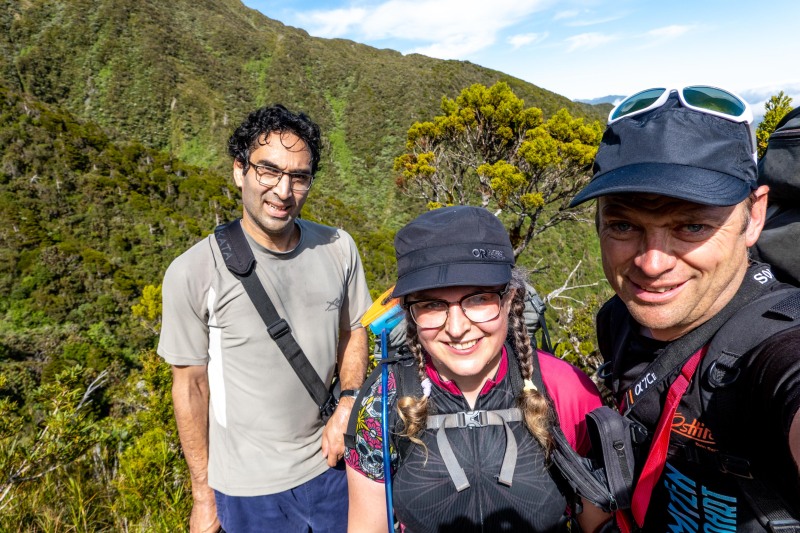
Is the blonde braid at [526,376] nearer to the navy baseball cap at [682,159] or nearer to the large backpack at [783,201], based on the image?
the navy baseball cap at [682,159]

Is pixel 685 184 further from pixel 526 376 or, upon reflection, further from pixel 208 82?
pixel 208 82

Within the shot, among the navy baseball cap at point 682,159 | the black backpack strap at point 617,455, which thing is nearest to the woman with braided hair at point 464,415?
the black backpack strap at point 617,455

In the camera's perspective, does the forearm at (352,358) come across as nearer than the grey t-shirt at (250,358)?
No

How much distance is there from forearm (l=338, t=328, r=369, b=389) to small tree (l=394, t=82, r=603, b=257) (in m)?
7.98

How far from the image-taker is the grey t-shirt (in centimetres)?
195

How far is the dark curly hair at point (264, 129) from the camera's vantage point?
7.22 ft

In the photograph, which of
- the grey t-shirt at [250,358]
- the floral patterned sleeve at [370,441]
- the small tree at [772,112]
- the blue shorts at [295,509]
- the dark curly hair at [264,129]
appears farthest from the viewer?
the small tree at [772,112]

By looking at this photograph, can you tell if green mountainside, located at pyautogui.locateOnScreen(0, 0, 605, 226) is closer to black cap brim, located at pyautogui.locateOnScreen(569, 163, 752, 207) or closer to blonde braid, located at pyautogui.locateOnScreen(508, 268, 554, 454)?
blonde braid, located at pyautogui.locateOnScreen(508, 268, 554, 454)

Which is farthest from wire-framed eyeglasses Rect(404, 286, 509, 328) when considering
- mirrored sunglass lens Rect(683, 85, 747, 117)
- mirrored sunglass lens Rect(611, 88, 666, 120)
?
mirrored sunglass lens Rect(683, 85, 747, 117)

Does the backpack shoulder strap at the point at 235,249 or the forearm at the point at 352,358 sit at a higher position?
the backpack shoulder strap at the point at 235,249

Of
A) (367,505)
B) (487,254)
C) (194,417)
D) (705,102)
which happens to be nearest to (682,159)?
(705,102)

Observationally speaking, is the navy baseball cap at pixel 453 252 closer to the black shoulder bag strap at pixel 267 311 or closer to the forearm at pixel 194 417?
the black shoulder bag strap at pixel 267 311

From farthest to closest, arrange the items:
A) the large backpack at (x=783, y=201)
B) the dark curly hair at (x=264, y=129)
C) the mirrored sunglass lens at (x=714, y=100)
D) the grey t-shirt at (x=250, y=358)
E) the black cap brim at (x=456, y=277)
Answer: the dark curly hair at (x=264, y=129), the grey t-shirt at (x=250, y=358), the black cap brim at (x=456, y=277), the large backpack at (x=783, y=201), the mirrored sunglass lens at (x=714, y=100)

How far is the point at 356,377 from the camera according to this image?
226 cm
